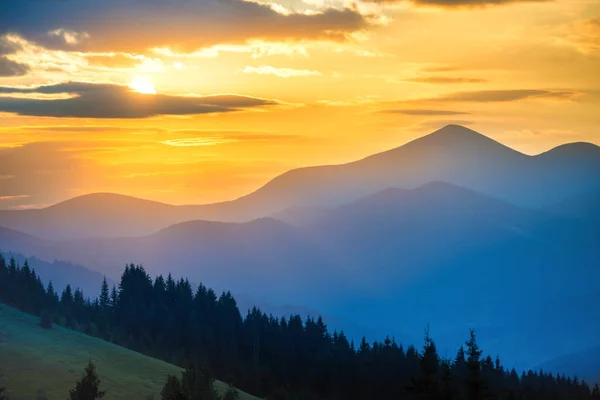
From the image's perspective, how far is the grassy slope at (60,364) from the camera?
93.4 m

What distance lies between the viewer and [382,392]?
5522 inches

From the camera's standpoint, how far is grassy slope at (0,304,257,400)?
93.4m

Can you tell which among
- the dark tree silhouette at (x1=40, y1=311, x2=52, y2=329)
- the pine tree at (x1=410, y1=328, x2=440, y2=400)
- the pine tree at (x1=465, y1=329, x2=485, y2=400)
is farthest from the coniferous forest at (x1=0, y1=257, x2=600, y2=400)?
the pine tree at (x1=410, y1=328, x2=440, y2=400)

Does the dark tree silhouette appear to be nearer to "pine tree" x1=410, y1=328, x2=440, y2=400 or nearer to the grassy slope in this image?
the grassy slope

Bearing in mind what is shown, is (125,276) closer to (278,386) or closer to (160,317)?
(160,317)

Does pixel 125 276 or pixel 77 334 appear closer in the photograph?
pixel 77 334

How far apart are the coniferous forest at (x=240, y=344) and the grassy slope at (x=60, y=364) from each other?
262 inches

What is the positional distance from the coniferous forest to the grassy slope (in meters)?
6.64

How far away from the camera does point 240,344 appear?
170375 mm

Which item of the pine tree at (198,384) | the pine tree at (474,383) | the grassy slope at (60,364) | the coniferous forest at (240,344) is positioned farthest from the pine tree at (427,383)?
the coniferous forest at (240,344)

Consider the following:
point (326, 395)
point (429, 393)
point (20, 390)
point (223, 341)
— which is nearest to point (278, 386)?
point (326, 395)

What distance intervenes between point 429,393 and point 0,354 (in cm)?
6284

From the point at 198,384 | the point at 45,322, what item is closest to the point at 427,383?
the point at 198,384

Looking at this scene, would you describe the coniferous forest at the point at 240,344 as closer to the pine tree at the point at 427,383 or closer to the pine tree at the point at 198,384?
the pine tree at the point at 198,384
